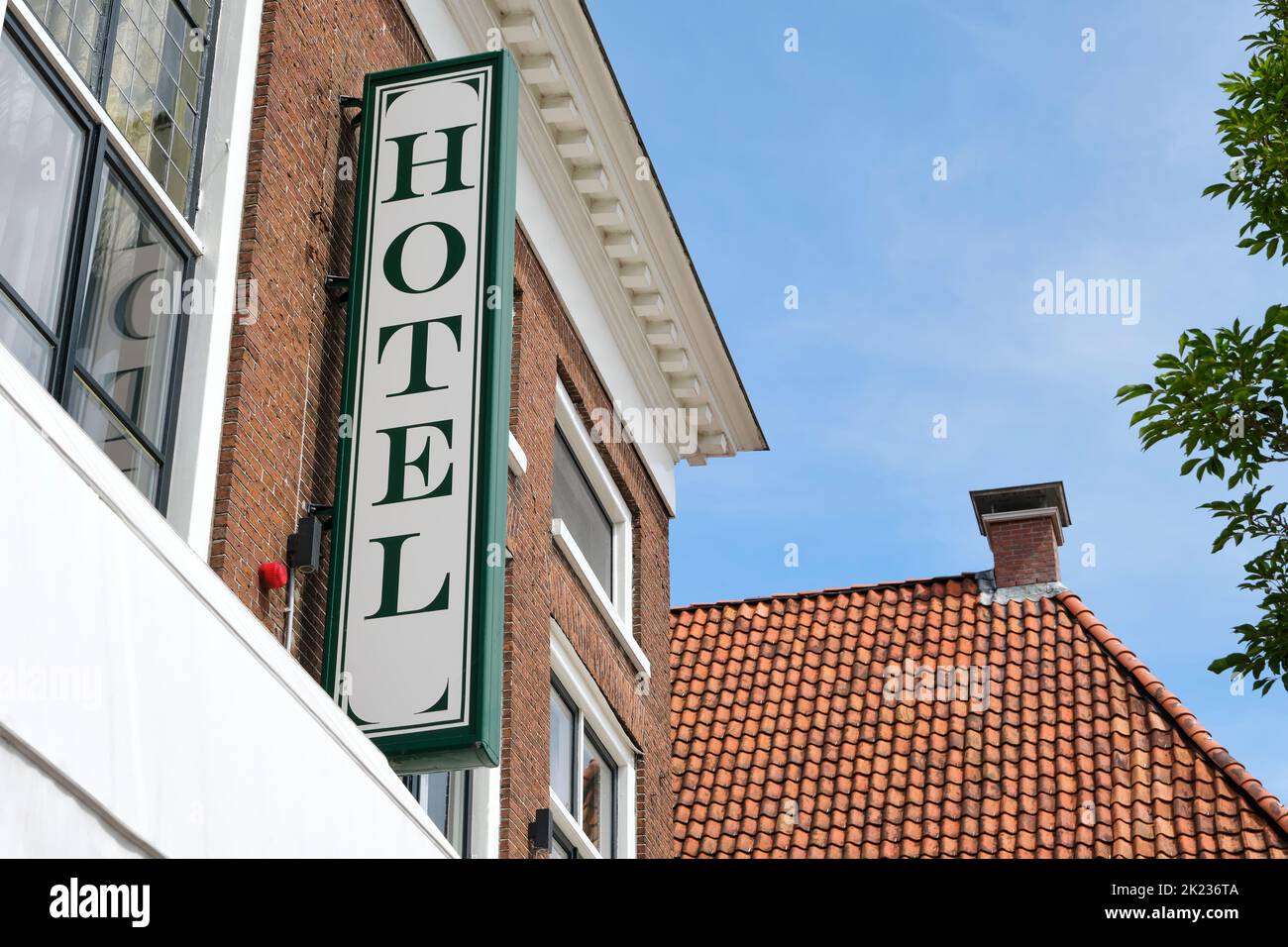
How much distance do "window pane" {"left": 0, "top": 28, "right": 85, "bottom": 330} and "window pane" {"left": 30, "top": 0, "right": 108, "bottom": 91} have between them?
32 cm

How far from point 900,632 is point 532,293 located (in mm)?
9436

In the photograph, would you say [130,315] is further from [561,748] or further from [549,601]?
[561,748]

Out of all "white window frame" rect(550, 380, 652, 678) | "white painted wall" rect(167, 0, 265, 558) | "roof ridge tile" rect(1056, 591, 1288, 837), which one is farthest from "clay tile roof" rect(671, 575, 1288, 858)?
"white painted wall" rect(167, 0, 265, 558)

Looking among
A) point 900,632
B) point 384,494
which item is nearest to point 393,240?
point 384,494

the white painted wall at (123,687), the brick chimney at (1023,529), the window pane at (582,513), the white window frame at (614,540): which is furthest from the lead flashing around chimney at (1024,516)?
the white painted wall at (123,687)

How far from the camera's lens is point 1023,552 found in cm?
2208

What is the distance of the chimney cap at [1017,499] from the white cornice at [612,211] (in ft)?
16.5

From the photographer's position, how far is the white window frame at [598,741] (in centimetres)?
1370

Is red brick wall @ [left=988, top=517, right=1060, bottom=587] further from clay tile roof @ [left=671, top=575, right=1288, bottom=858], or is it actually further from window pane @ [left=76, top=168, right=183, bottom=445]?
window pane @ [left=76, top=168, right=183, bottom=445]

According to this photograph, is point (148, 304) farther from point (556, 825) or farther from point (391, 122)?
point (556, 825)

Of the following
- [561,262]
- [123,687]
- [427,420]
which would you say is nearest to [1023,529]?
[561,262]

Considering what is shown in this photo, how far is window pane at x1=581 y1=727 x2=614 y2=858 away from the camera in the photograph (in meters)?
14.6

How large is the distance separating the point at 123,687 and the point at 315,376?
206 inches
